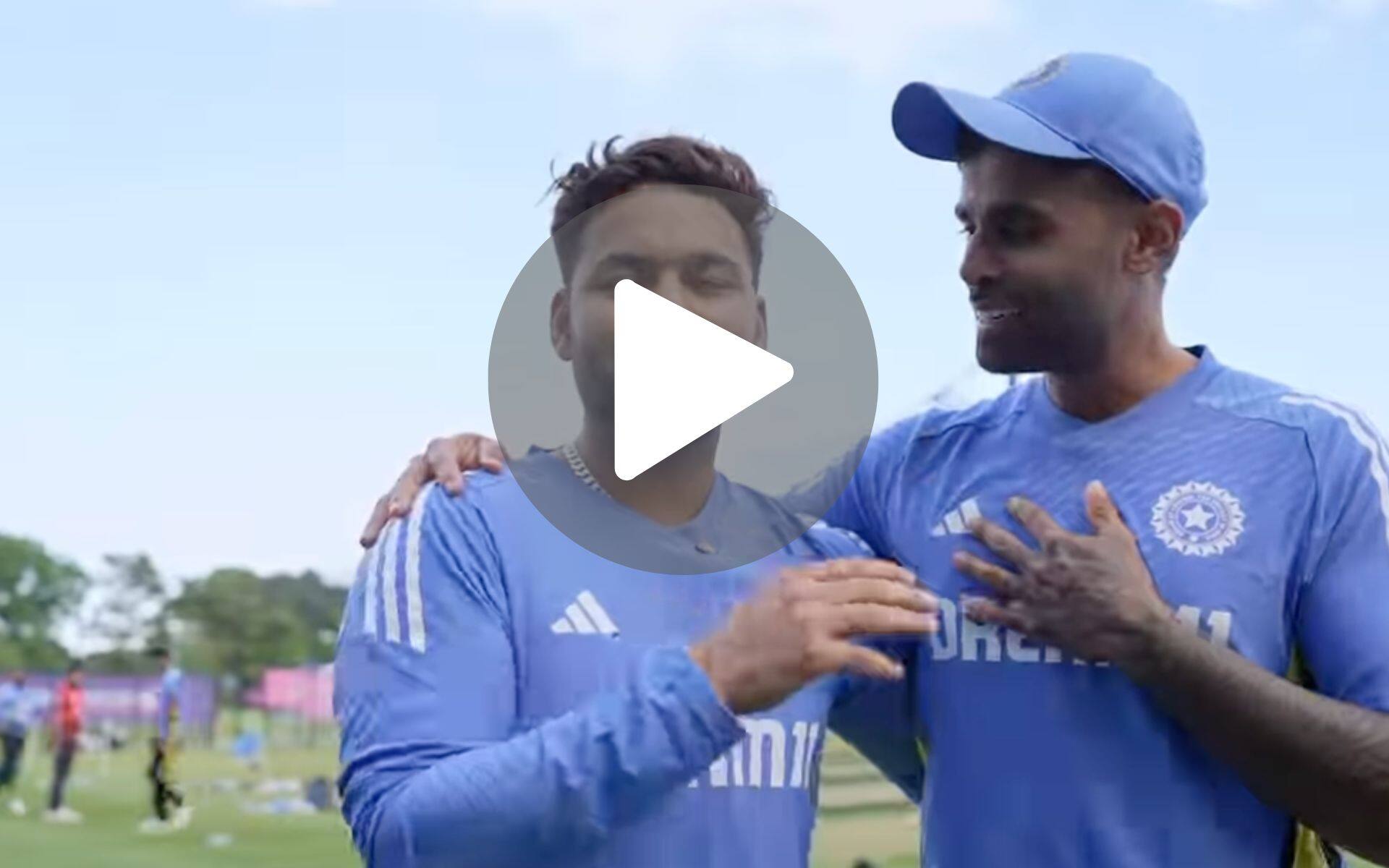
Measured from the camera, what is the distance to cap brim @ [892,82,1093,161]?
2180 millimetres

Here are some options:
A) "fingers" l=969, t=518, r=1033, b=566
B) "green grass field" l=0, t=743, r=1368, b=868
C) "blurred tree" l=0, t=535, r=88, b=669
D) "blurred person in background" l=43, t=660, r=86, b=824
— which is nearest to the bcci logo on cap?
"fingers" l=969, t=518, r=1033, b=566

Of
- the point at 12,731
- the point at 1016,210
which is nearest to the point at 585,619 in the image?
the point at 1016,210

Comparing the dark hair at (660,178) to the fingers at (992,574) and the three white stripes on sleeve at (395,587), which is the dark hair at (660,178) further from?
the fingers at (992,574)

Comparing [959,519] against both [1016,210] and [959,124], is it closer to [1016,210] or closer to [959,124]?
[1016,210]

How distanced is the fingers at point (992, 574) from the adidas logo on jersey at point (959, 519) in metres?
0.09

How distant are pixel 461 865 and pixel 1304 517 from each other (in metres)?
1.11

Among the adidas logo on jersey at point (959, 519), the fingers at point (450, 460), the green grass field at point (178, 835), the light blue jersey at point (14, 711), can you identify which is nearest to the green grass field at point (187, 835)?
the green grass field at point (178, 835)

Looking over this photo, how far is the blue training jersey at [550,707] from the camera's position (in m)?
1.68

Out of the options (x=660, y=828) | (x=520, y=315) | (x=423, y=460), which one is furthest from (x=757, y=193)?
(x=660, y=828)

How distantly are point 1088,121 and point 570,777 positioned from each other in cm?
110

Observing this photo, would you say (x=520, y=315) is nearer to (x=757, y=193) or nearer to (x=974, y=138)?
(x=757, y=193)

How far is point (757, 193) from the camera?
6.72ft

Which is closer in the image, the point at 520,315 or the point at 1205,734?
the point at 520,315
